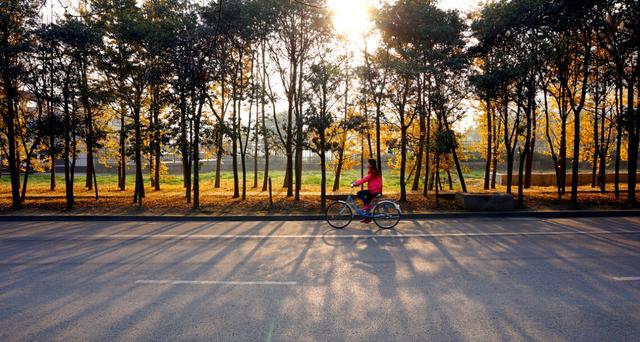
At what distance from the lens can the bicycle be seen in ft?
33.1

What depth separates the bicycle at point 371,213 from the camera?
10.1 m

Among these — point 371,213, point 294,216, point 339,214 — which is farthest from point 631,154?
point 294,216

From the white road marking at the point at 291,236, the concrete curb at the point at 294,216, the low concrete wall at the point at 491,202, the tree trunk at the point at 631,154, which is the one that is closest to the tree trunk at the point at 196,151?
the concrete curb at the point at 294,216

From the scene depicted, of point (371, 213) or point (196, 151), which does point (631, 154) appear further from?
point (196, 151)

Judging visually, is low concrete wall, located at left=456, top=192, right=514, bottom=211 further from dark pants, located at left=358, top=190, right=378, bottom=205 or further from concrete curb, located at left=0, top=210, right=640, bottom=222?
dark pants, located at left=358, top=190, right=378, bottom=205

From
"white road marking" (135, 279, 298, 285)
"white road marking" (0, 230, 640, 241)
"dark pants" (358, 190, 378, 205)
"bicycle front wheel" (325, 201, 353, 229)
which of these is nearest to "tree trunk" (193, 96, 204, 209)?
"white road marking" (0, 230, 640, 241)

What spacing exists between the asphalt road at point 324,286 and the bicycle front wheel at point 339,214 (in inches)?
31.7

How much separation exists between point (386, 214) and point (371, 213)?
42 cm

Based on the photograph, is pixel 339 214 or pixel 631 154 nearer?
pixel 339 214

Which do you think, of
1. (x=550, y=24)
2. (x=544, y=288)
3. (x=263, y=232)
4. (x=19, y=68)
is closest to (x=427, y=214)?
(x=263, y=232)

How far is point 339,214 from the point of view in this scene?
33.4 ft

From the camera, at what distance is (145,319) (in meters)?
4.33

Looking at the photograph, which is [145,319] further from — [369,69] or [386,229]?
[369,69]

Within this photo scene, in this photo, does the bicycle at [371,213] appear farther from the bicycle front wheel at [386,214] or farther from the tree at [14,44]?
the tree at [14,44]
